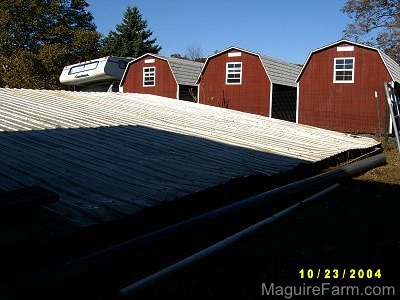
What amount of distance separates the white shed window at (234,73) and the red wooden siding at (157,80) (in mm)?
3471

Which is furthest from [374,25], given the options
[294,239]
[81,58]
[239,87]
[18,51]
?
[294,239]

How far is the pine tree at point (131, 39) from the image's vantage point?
43.8 m

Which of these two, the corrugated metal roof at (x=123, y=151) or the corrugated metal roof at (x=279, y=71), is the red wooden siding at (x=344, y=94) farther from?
the corrugated metal roof at (x=123, y=151)

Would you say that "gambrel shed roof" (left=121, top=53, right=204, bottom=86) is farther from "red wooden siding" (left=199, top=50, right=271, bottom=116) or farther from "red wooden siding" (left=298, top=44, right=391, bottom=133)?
"red wooden siding" (left=298, top=44, right=391, bottom=133)

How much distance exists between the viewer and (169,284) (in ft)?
10.6

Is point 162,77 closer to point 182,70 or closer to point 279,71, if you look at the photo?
point 182,70

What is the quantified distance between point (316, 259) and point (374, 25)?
36.4 meters

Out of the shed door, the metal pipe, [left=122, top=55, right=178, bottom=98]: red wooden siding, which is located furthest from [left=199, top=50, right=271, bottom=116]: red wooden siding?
the metal pipe

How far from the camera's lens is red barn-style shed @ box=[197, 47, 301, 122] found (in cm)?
2122

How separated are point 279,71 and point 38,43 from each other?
22.9 metres

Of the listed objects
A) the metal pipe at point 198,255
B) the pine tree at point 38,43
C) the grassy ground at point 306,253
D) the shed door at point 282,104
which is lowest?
the grassy ground at point 306,253

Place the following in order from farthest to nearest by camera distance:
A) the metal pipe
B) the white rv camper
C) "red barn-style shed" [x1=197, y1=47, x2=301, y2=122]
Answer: the white rv camper
"red barn-style shed" [x1=197, y1=47, x2=301, y2=122]
the metal pipe

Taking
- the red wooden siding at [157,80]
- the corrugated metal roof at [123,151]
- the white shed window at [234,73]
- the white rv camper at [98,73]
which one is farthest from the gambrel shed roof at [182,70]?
the corrugated metal roof at [123,151]

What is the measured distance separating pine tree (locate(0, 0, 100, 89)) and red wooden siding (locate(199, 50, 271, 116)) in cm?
1508
